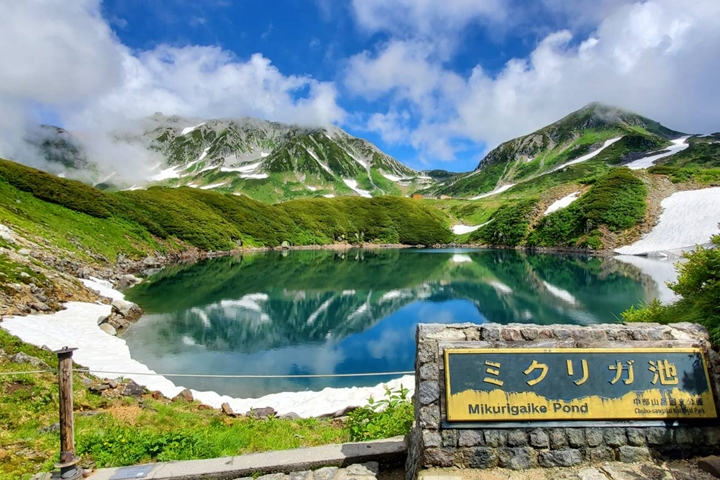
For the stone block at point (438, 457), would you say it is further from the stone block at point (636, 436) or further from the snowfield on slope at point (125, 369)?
the snowfield on slope at point (125, 369)

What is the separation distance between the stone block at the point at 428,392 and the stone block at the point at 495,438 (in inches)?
32.2

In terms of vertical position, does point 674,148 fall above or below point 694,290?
above

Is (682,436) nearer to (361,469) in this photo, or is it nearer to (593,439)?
(593,439)

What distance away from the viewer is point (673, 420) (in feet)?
16.4

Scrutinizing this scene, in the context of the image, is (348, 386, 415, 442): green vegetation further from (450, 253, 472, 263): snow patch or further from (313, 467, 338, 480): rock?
(450, 253, 472, 263): snow patch

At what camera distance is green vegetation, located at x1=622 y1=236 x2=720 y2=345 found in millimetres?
5512

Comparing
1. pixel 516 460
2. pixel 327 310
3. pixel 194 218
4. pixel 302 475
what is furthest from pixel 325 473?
pixel 194 218

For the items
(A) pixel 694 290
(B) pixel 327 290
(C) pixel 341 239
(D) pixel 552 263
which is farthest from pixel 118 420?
(C) pixel 341 239

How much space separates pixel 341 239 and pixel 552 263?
64629mm

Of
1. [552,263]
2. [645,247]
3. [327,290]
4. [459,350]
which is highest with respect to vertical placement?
[645,247]

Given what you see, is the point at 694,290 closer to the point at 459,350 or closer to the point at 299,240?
the point at 459,350

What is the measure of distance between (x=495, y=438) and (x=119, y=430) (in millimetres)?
7180

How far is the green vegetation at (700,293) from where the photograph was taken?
5.51m

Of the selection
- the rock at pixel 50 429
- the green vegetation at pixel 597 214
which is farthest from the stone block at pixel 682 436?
the green vegetation at pixel 597 214
